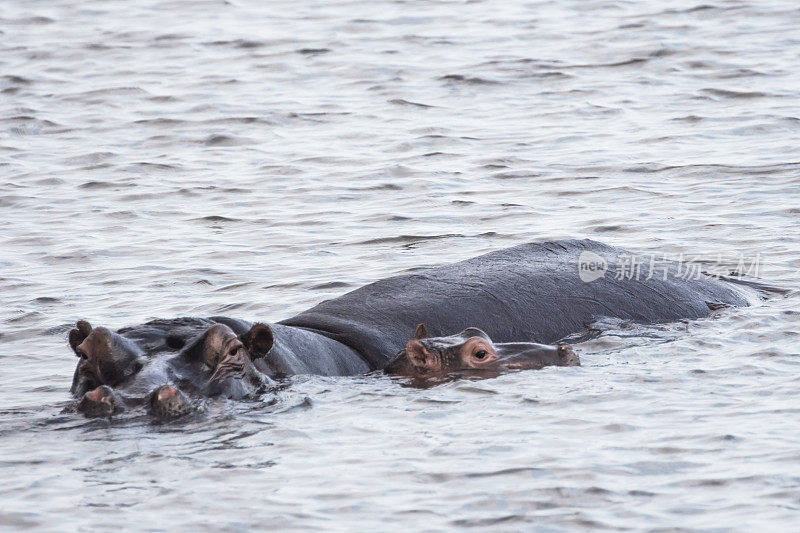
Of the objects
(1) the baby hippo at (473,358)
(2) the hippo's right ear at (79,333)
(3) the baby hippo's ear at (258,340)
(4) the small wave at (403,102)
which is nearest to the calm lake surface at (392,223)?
(4) the small wave at (403,102)

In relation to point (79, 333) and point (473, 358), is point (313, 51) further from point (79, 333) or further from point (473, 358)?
point (79, 333)

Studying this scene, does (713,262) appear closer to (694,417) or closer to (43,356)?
(694,417)

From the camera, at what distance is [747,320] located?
33.7 ft

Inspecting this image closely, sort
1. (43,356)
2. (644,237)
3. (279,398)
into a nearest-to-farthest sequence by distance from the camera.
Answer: (279,398)
(43,356)
(644,237)

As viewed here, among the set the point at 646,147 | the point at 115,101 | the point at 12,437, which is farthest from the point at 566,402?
the point at 115,101

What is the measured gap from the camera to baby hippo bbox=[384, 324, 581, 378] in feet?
29.3

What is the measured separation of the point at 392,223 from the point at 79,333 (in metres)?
6.72

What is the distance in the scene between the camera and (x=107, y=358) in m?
7.80

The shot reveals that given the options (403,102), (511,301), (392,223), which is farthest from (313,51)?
(511,301)

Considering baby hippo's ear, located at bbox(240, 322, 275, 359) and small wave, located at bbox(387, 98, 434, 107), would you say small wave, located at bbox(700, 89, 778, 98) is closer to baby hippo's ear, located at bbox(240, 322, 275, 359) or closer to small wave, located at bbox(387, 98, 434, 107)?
small wave, located at bbox(387, 98, 434, 107)

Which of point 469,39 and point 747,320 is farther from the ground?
point 469,39

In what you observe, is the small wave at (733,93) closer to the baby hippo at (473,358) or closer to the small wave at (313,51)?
the small wave at (313,51)

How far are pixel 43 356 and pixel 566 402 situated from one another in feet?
13.1

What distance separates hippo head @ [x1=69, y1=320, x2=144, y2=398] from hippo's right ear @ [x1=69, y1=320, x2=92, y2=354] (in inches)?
4.9
